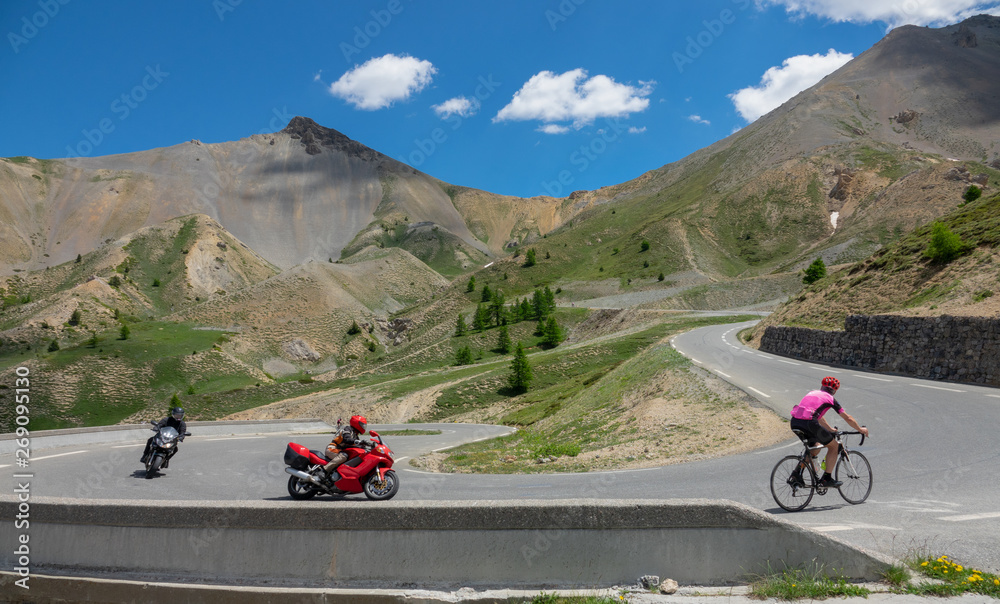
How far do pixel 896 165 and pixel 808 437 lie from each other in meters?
148

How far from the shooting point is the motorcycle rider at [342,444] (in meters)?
9.95

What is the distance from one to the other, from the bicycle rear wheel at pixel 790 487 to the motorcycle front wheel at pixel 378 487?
6.62 meters

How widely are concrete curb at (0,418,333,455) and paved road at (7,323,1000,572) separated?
4.09ft

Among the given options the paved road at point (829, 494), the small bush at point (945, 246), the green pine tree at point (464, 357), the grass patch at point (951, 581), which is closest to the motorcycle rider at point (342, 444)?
the paved road at point (829, 494)

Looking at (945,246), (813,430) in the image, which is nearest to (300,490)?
(813,430)

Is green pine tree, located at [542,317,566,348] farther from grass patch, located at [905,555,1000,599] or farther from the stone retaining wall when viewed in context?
grass patch, located at [905,555,1000,599]

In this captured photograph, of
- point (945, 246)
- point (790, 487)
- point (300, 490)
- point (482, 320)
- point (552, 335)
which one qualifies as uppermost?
point (945, 246)

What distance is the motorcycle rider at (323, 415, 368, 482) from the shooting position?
995cm

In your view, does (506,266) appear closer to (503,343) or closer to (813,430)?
(503,343)

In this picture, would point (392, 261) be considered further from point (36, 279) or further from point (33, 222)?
point (33, 222)

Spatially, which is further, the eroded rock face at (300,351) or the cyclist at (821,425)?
the eroded rock face at (300,351)

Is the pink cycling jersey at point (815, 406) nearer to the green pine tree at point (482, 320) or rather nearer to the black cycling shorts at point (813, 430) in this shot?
the black cycling shorts at point (813, 430)

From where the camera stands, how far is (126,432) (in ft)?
81.8

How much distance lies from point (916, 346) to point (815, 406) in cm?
1718
